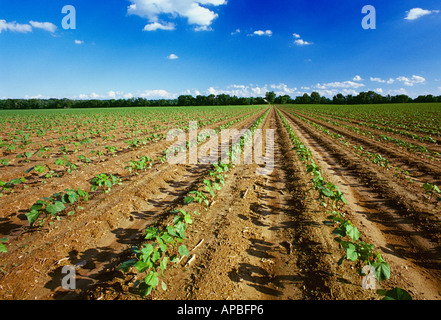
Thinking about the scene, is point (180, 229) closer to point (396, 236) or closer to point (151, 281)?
point (151, 281)

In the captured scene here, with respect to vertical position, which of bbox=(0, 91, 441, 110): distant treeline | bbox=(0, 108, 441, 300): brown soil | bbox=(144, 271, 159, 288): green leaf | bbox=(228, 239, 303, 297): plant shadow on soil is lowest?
bbox=(228, 239, 303, 297): plant shadow on soil

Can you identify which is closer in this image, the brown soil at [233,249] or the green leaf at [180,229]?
the brown soil at [233,249]

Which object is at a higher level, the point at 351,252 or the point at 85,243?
the point at 351,252

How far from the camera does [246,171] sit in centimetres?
794

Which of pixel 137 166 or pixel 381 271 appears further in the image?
pixel 137 166

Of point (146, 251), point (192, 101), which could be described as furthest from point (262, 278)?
point (192, 101)

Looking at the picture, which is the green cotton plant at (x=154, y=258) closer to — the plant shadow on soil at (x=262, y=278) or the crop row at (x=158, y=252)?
the crop row at (x=158, y=252)

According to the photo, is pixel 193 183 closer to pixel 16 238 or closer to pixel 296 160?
pixel 16 238

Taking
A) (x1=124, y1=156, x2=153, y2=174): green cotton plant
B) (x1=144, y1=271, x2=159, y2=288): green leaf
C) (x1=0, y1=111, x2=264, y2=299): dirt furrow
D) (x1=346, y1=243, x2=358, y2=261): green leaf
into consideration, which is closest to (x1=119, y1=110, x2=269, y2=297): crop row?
(x1=144, y1=271, x2=159, y2=288): green leaf

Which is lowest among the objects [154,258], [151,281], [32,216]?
[151,281]

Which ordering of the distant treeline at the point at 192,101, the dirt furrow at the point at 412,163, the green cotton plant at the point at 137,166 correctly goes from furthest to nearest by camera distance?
the distant treeline at the point at 192,101 → the green cotton plant at the point at 137,166 → the dirt furrow at the point at 412,163

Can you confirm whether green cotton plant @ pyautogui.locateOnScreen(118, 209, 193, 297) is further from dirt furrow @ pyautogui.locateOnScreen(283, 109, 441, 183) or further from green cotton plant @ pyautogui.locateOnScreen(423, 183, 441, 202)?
dirt furrow @ pyautogui.locateOnScreen(283, 109, 441, 183)

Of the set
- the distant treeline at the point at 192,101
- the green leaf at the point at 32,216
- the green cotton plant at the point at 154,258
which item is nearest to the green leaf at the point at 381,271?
the green cotton plant at the point at 154,258
